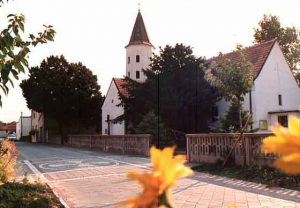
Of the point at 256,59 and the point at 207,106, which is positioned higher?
the point at 256,59

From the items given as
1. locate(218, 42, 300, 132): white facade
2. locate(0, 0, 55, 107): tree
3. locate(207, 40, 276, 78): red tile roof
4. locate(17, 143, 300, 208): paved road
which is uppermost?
locate(207, 40, 276, 78): red tile roof

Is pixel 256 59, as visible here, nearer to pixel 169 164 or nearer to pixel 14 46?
pixel 14 46

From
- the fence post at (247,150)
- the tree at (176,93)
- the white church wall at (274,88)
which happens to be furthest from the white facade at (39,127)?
→ the fence post at (247,150)

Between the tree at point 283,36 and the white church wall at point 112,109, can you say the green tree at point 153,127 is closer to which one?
the white church wall at point 112,109

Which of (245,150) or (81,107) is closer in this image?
(245,150)

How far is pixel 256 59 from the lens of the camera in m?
28.6

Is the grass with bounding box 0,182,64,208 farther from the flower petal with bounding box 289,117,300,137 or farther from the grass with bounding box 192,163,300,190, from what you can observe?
the flower petal with bounding box 289,117,300,137

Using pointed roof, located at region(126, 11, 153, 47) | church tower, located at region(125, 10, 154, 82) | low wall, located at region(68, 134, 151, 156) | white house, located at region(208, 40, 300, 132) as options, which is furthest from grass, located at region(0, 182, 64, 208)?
pointed roof, located at region(126, 11, 153, 47)

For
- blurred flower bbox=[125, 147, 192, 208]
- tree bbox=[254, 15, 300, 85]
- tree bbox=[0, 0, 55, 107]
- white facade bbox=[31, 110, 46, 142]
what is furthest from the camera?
white facade bbox=[31, 110, 46, 142]

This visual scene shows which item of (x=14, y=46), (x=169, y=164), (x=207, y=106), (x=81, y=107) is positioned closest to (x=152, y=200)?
(x=169, y=164)

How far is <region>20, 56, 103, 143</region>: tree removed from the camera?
140 feet

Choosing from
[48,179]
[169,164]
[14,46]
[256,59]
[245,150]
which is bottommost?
[48,179]

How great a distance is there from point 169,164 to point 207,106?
2724cm

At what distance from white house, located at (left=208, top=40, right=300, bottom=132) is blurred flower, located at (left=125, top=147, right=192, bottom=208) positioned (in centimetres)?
2535
